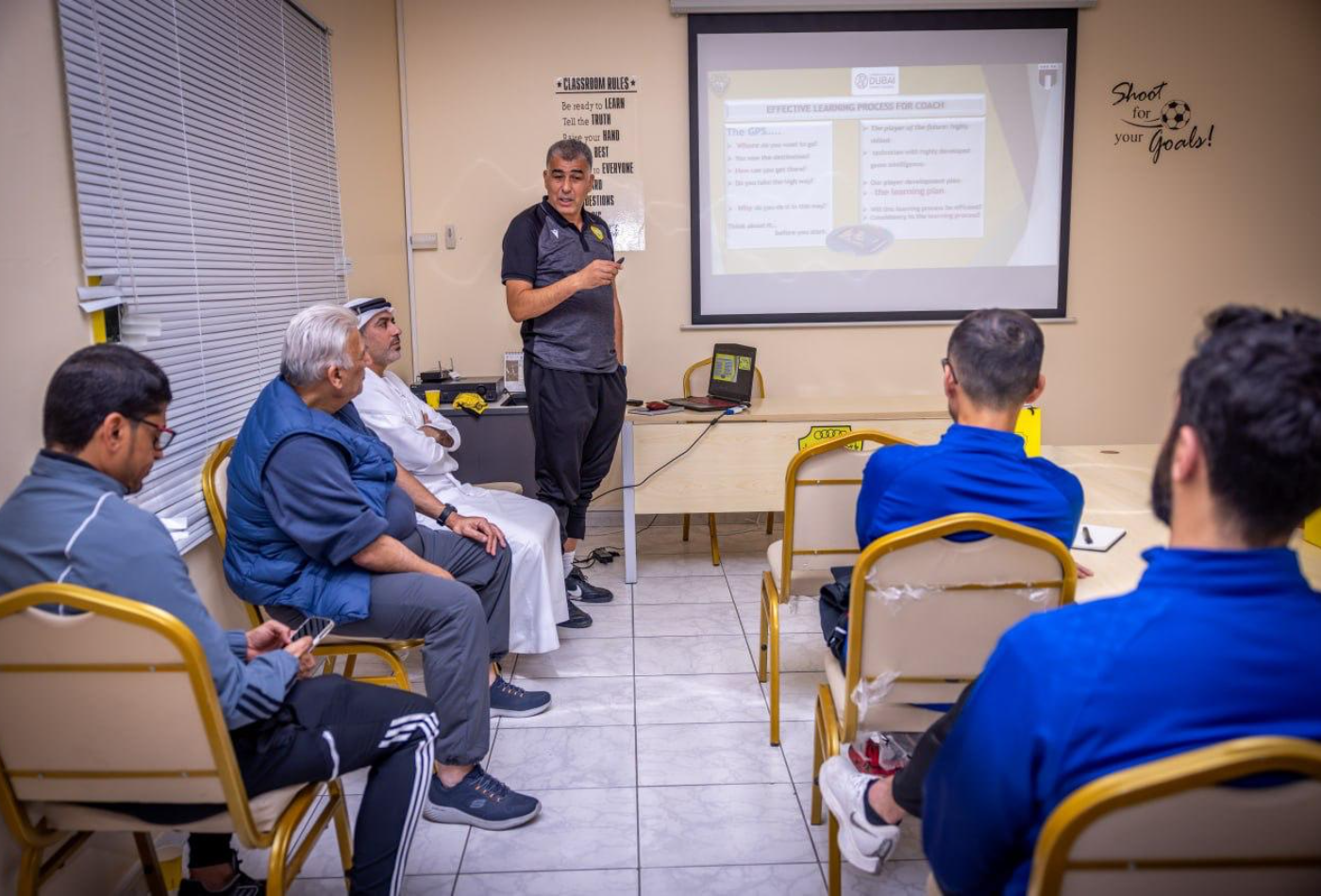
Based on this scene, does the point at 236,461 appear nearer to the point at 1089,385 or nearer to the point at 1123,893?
the point at 1123,893

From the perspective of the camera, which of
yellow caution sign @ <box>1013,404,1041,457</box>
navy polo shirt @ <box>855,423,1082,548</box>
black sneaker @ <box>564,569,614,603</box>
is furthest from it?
black sneaker @ <box>564,569,614,603</box>

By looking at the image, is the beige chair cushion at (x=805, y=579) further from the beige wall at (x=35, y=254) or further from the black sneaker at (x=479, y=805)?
the beige wall at (x=35, y=254)

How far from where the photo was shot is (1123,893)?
0.94m

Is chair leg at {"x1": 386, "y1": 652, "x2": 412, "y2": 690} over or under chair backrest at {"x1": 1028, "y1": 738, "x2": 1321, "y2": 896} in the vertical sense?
under

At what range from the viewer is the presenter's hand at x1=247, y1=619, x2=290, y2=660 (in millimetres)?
1808

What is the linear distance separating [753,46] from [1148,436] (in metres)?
2.81

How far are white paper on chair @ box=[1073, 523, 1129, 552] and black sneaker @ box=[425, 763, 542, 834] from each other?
1400 mm

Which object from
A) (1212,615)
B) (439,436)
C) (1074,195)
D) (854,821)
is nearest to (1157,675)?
(1212,615)

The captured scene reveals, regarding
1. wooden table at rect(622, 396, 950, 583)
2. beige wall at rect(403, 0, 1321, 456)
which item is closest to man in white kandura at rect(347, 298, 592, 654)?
wooden table at rect(622, 396, 950, 583)

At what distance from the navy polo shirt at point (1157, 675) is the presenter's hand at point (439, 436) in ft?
7.90

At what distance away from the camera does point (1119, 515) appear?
87.8 inches

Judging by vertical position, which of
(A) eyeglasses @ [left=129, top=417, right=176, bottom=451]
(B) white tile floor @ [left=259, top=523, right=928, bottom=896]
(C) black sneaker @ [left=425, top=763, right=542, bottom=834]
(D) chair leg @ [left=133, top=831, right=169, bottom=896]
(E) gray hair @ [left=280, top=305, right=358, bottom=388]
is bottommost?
(B) white tile floor @ [left=259, top=523, right=928, bottom=896]

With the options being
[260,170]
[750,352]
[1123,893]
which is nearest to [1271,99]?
[750,352]

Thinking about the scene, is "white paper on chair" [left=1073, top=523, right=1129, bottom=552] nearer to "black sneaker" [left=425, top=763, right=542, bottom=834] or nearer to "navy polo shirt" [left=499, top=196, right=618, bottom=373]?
"black sneaker" [left=425, top=763, right=542, bottom=834]
